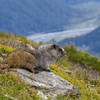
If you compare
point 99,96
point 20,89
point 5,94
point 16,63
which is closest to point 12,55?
point 16,63

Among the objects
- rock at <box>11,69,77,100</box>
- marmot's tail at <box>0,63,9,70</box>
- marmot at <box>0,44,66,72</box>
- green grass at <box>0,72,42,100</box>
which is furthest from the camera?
marmot at <box>0,44,66,72</box>

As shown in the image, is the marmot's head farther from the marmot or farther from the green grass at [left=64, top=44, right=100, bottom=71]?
the green grass at [left=64, top=44, right=100, bottom=71]

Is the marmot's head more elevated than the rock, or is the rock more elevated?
the marmot's head

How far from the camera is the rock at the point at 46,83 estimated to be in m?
7.91

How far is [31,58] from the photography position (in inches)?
353

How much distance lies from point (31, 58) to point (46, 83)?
109 cm

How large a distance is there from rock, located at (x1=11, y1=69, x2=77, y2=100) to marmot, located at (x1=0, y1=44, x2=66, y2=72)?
271mm

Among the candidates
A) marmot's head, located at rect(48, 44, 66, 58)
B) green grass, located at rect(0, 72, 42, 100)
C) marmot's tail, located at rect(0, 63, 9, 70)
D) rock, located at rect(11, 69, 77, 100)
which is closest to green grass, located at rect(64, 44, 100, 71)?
marmot's head, located at rect(48, 44, 66, 58)

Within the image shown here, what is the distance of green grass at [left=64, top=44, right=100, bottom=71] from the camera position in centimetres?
2150

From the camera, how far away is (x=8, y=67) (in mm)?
8547

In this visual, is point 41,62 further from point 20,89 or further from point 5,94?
point 5,94

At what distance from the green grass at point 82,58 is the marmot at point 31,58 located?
11758mm

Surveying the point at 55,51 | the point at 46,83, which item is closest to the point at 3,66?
the point at 46,83

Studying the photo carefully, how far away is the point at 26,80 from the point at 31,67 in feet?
3.43
